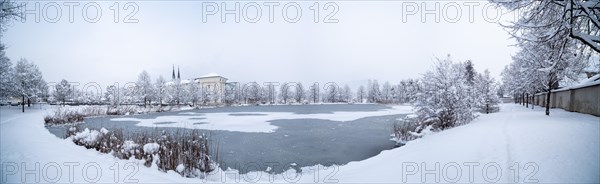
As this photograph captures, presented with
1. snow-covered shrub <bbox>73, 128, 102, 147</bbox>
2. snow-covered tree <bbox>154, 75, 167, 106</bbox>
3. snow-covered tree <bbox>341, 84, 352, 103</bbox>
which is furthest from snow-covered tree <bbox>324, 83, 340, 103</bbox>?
snow-covered shrub <bbox>73, 128, 102, 147</bbox>

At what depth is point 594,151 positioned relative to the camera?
5.38 metres

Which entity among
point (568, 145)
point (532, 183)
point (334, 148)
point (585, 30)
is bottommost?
point (334, 148)

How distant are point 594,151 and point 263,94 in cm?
10282

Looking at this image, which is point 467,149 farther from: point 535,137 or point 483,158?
point 535,137

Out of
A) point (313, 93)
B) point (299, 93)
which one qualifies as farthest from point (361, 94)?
point (299, 93)

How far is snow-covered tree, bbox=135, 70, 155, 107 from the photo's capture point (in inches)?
2525

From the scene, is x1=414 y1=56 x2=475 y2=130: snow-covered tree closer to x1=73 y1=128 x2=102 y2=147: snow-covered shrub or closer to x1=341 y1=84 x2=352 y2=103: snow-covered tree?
x1=73 y1=128 x2=102 y2=147: snow-covered shrub

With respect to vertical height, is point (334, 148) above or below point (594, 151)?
below

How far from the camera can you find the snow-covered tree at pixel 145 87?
6412 centimetres

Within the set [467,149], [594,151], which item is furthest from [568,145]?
[467,149]

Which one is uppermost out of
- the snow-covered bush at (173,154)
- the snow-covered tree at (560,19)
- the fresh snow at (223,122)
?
the snow-covered tree at (560,19)

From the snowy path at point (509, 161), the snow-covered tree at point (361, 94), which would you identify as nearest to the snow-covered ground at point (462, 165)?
the snowy path at point (509, 161)

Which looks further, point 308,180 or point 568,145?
point 308,180

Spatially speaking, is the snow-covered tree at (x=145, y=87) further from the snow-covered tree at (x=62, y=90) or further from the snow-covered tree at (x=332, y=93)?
the snow-covered tree at (x=332, y=93)
